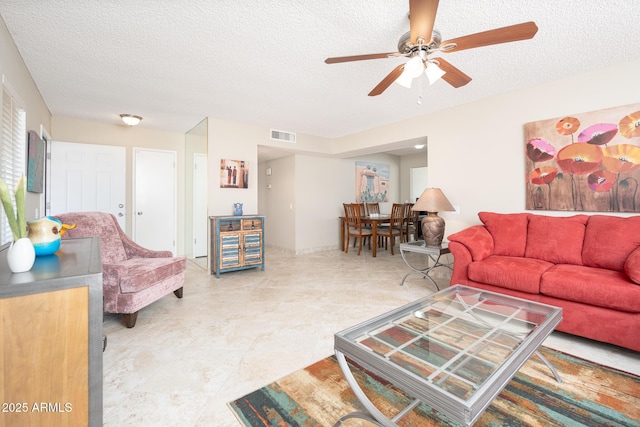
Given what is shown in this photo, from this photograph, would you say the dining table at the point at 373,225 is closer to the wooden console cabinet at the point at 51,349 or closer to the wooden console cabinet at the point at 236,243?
the wooden console cabinet at the point at 236,243

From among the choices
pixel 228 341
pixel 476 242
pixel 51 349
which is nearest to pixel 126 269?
pixel 228 341

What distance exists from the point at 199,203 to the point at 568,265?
16.5 ft

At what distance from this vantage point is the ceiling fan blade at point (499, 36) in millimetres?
1530

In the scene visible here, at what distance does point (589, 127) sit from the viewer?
2711 millimetres

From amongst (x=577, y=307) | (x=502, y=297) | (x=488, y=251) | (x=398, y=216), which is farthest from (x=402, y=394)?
(x=398, y=216)

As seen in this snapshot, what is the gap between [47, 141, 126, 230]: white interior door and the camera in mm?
4059

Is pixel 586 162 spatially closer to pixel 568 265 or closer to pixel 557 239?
pixel 557 239

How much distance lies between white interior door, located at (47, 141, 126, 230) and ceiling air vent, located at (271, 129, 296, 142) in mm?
2400

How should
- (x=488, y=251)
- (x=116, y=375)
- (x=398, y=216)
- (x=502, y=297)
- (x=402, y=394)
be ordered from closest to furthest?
(x=402, y=394), (x=116, y=375), (x=502, y=297), (x=488, y=251), (x=398, y=216)

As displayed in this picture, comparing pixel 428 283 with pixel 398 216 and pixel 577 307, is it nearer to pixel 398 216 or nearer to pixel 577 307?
pixel 577 307

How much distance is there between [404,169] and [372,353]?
22.9ft

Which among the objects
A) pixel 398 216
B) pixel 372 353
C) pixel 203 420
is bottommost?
pixel 203 420

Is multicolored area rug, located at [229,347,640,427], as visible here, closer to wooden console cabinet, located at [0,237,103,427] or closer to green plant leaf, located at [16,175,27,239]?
wooden console cabinet, located at [0,237,103,427]

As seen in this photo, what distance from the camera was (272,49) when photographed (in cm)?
230
